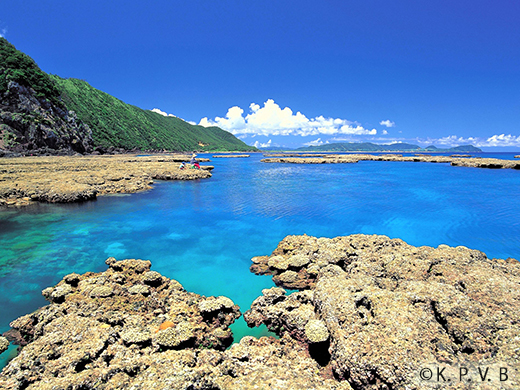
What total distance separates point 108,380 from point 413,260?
922 centimetres

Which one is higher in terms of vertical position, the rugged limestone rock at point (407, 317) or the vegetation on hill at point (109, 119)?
the vegetation on hill at point (109, 119)

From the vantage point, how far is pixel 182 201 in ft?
80.7

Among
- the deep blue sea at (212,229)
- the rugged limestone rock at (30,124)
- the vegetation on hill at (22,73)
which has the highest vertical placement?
the vegetation on hill at (22,73)

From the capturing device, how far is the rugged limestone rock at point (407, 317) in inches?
175

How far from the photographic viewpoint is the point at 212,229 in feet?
55.3

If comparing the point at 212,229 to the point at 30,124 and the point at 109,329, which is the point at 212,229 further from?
the point at 30,124

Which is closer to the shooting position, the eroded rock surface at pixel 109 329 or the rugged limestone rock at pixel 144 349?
the rugged limestone rock at pixel 144 349

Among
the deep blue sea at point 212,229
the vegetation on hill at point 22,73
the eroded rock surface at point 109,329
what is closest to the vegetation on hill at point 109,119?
the vegetation on hill at point 22,73

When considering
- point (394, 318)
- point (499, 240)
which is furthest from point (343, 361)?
point (499, 240)

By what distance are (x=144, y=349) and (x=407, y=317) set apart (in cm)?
616

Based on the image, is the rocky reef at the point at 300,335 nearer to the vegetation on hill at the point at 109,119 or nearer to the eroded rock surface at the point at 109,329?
the eroded rock surface at the point at 109,329

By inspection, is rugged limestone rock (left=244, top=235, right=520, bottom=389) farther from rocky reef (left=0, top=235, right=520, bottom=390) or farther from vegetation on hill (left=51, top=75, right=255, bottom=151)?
vegetation on hill (left=51, top=75, right=255, bottom=151)

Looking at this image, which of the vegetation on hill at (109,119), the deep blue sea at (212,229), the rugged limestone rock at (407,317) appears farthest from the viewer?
the vegetation on hill at (109,119)

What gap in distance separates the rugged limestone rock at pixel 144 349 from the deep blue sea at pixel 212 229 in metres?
1.15
